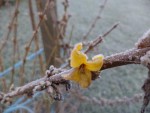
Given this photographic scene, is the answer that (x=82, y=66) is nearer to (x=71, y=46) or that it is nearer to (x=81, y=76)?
(x=81, y=76)

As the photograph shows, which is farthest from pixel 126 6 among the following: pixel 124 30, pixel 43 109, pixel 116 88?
pixel 43 109

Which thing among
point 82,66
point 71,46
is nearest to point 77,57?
point 82,66

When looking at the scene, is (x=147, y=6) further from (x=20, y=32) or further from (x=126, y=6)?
(x=20, y=32)

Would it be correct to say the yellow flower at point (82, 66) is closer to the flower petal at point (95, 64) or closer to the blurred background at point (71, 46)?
the flower petal at point (95, 64)

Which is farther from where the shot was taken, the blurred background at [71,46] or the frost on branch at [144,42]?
the blurred background at [71,46]

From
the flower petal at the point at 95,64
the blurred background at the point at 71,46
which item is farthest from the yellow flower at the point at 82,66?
the blurred background at the point at 71,46

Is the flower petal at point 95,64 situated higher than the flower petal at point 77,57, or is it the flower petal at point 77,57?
the flower petal at point 77,57

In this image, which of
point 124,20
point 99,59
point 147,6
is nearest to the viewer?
point 99,59
